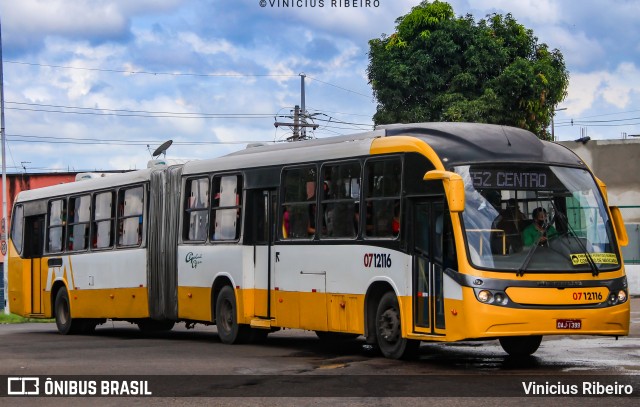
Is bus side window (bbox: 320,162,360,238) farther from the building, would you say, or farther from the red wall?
the red wall

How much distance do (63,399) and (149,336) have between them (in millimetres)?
11665

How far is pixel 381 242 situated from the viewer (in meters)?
16.2

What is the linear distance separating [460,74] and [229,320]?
67.3 feet

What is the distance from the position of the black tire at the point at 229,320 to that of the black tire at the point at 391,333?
4.11 meters

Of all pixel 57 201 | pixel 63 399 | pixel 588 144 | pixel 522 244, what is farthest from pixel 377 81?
pixel 63 399

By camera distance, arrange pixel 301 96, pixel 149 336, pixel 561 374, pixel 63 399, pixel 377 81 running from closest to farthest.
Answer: pixel 63 399 → pixel 561 374 → pixel 149 336 → pixel 377 81 → pixel 301 96

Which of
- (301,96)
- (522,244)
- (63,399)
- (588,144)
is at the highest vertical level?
(301,96)

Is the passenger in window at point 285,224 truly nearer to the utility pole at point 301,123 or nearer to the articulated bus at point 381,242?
the articulated bus at point 381,242

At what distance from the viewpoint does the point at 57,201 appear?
85.8 ft

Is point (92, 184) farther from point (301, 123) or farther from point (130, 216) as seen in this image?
→ point (301, 123)

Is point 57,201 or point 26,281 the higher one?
point 57,201

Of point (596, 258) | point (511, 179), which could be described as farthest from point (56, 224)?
point (596, 258)

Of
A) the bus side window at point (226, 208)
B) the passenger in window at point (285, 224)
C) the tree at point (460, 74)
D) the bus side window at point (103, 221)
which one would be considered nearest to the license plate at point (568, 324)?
the passenger in window at point (285, 224)

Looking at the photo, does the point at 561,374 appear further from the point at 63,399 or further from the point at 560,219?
the point at 63,399
